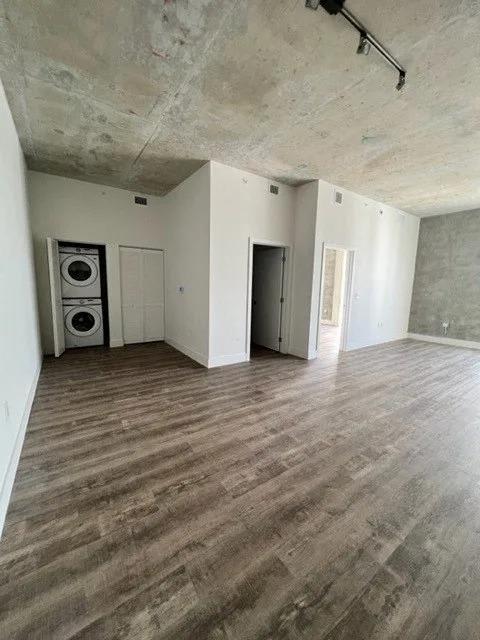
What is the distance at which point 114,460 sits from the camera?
2.04 meters

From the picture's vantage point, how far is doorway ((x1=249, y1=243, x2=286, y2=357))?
513 cm

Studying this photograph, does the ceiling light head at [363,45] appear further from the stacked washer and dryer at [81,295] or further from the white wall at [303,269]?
the stacked washer and dryer at [81,295]

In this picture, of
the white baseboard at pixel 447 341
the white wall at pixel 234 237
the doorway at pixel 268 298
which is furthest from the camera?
the white baseboard at pixel 447 341

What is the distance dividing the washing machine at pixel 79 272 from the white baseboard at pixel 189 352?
67.4 inches

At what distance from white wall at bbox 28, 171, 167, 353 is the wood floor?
234 centimetres

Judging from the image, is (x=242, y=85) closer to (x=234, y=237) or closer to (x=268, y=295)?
(x=234, y=237)

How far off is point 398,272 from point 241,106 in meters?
5.66

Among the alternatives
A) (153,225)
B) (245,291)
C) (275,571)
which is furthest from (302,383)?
(153,225)

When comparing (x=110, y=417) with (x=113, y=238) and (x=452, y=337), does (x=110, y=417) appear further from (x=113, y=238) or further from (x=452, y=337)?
(x=452, y=337)

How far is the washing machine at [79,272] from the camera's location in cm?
477

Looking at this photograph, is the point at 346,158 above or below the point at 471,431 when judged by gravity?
above

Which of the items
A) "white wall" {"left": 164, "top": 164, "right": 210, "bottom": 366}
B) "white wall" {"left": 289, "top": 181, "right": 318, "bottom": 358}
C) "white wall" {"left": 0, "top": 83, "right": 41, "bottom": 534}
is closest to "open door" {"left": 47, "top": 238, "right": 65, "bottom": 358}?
"white wall" {"left": 0, "top": 83, "right": 41, "bottom": 534}

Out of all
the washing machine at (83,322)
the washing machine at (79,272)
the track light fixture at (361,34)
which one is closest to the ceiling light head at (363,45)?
the track light fixture at (361,34)

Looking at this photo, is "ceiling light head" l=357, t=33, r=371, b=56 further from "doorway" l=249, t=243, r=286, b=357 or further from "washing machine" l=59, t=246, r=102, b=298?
"washing machine" l=59, t=246, r=102, b=298
